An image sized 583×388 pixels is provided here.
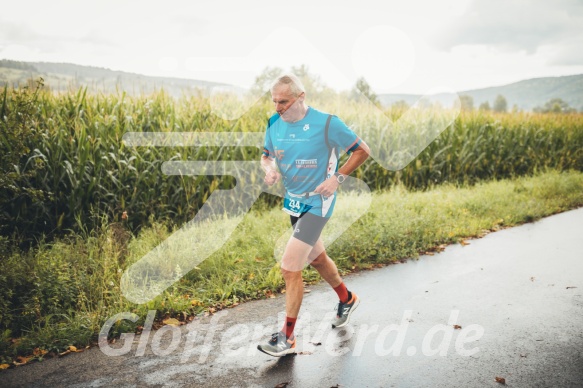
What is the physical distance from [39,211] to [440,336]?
5684 millimetres

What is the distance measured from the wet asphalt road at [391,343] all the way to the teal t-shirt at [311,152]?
1.30 metres

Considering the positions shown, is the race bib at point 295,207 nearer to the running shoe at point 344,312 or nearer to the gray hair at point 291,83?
the gray hair at point 291,83

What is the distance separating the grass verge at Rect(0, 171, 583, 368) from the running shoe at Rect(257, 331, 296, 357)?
1298 millimetres

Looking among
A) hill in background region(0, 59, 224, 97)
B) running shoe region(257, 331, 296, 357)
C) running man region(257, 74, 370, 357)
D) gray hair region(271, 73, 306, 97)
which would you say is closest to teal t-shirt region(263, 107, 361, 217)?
running man region(257, 74, 370, 357)

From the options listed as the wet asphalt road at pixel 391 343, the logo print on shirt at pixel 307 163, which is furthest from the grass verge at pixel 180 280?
the logo print on shirt at pixel 307 163

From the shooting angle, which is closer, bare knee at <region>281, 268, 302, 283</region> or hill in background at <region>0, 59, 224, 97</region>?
bare knee at <region>281, 268, 302, 283</region>

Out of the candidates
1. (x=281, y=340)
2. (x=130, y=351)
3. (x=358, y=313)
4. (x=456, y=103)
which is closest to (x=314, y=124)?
(x=281, y=340)

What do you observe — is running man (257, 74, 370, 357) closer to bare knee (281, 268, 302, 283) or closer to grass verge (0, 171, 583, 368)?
bare knee (281, 268, 302, 283)

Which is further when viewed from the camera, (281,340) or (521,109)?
(521,109)

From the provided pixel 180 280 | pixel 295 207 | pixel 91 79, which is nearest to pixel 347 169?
pixel 295 207

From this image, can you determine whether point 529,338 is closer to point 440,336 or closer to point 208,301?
point 440,336

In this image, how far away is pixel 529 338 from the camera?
4215 millimetres

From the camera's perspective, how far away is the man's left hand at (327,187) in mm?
3873

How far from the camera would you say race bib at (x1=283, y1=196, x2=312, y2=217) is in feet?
13.3
